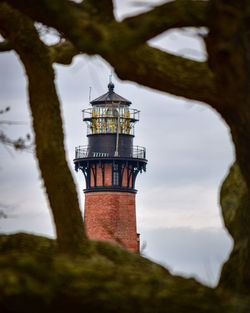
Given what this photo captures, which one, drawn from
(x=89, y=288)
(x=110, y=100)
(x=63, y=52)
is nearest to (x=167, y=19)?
(x=89, y=288)

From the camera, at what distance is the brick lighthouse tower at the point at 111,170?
132 ft

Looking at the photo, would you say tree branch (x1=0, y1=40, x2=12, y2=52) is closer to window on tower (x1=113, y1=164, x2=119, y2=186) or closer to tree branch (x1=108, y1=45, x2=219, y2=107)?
tree branch (x1=108, y1=45, x2=219, y2=107)

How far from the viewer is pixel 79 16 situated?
5684 mm

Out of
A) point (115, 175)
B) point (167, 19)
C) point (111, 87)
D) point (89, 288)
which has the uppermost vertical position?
point (111, 87)

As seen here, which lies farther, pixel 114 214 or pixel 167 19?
pixel 114 214

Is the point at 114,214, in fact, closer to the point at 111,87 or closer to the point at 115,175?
the point at 115,175

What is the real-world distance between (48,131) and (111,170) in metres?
33.3

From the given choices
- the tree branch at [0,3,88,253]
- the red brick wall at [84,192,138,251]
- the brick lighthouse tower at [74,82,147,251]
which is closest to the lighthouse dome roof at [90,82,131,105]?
the brick lighthouse tower at [74,82,147,251]

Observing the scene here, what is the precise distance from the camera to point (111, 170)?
40594 millimetres

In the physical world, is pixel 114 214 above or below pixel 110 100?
below

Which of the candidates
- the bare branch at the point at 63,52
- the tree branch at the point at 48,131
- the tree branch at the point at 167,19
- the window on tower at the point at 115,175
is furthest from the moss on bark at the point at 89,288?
the window on tower at the point at 115,175

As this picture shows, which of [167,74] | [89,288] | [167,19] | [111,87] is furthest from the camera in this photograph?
[111,87]

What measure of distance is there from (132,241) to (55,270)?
3511cm

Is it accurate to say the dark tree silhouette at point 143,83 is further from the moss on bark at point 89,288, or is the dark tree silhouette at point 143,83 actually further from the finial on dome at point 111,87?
the finial on dome at point 111,87
